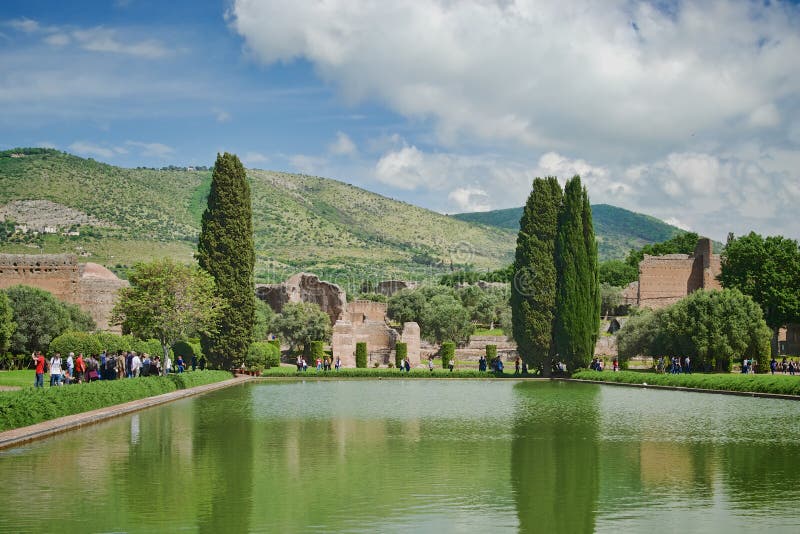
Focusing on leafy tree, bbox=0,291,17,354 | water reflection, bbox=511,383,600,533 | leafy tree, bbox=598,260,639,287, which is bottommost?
water reflection, bbox=511,383,600,533

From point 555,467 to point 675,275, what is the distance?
185ft

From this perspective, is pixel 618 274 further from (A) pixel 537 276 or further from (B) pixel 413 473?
(B) pixel 413 473

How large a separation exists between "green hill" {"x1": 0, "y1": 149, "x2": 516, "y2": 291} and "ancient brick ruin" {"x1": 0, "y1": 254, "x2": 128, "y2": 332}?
2935 cm

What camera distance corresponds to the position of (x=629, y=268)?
91.0m

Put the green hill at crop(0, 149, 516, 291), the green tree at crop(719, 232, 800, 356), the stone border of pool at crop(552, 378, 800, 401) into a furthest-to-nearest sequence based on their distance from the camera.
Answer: the green hill at crop(0, 149, 516, 291) → the green tree at crop(719, 232, 800, 356) → the stone border of pool at crop(552, 378, 800, 401)

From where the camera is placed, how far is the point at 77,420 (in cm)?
1778

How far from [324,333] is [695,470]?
156 ft

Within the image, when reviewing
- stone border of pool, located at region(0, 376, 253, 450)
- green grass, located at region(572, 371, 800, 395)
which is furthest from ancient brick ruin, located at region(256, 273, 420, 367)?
stone border of pool, located at region(0, 376, 253, 450)

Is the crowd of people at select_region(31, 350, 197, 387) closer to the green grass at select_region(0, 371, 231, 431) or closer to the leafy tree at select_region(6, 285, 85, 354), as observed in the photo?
the green grass at select_region(0, 371, 231, 431)

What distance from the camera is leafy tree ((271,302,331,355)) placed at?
58812 millimetres

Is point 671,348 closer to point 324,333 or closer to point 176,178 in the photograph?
point 324,333

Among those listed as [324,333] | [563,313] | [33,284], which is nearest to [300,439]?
[563,313]

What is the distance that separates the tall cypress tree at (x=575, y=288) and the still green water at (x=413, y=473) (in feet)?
59.1

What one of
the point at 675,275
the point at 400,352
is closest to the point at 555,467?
the point at 400,352
